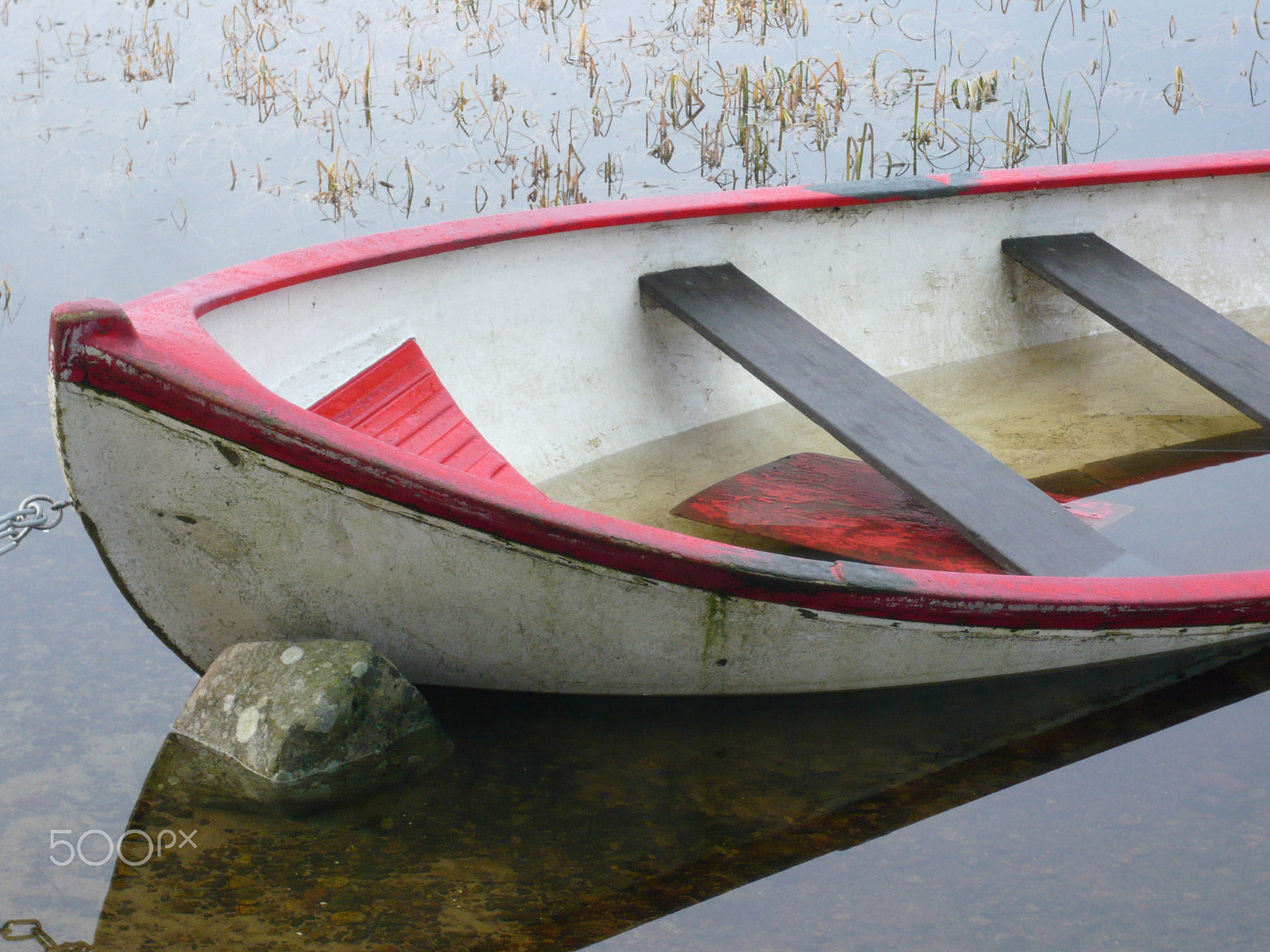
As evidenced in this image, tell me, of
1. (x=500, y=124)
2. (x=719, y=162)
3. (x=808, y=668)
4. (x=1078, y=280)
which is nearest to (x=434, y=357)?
(x=808, y=668)

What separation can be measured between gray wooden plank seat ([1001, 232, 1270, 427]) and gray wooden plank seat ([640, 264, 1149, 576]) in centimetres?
80

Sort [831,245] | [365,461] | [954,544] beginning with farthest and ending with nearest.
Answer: [831,245] → [954,544] → [365,461]

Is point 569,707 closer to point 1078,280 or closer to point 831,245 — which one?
point 831,245

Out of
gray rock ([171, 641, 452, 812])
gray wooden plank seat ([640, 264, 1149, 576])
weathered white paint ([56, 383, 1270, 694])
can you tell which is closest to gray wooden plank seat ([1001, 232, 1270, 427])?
gray wooden plank seat ([640, 264, 1149, 576])

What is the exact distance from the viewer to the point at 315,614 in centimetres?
230

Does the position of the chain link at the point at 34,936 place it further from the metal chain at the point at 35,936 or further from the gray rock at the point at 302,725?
the gray rock at the point at 302,725

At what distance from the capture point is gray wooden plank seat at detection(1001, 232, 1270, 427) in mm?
3443

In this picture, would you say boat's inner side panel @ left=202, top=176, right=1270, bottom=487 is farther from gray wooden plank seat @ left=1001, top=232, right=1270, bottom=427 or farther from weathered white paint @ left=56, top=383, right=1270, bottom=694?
weathered white paint @ left=56, top=383, right=1270, bottom=694

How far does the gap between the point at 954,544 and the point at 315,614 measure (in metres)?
1.41

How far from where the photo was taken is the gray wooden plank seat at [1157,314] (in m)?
3.44

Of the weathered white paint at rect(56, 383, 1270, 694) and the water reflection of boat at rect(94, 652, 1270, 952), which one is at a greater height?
the weathered white paint at rect(56, 383, 1270, 694)

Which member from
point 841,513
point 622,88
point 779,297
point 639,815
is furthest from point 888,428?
point 622,88

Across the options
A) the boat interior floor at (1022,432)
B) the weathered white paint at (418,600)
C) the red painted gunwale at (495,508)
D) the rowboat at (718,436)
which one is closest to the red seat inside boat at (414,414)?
the rowboat at (718,436)

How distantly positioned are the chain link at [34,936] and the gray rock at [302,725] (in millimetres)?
358
